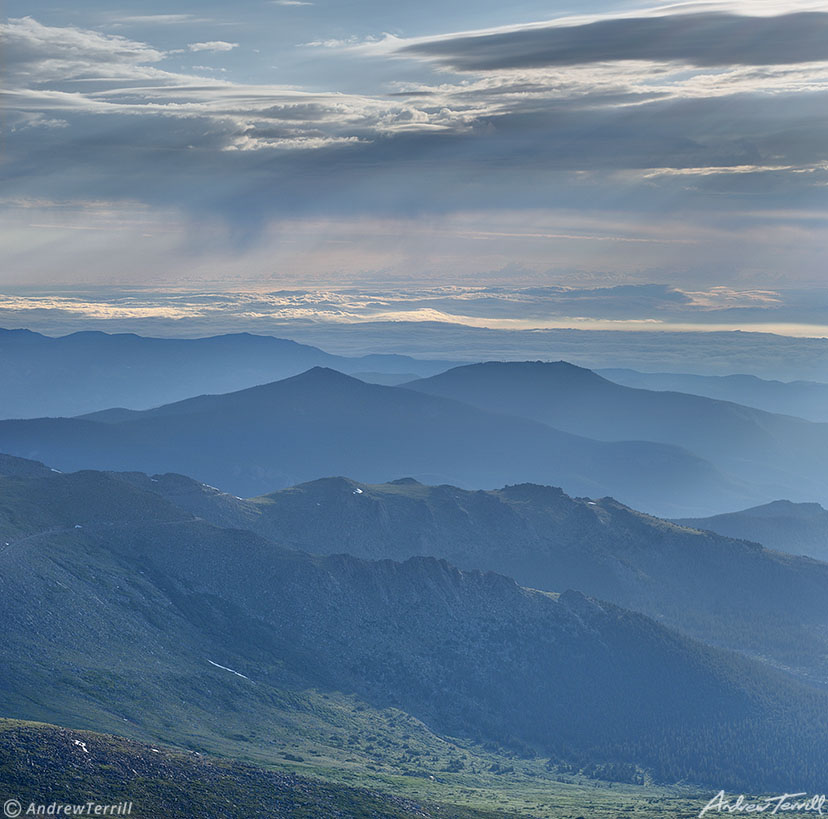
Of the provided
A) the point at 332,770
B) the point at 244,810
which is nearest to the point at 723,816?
the point at 332,770

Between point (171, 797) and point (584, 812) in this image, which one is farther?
point (584, 812)

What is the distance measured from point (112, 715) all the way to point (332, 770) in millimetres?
38983

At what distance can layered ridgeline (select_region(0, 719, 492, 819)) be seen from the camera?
12700cm

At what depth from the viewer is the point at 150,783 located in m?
136

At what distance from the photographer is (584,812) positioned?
19688cm

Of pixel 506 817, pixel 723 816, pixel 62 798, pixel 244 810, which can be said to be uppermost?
pixel 62 798

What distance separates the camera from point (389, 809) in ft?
514

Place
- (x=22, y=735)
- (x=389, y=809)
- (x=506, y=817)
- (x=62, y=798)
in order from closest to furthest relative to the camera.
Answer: (x=62, y=798)
(x=22, y=735)
(x=389, y=809)
(x=506, y=817)

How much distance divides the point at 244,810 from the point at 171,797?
10401 millimetres

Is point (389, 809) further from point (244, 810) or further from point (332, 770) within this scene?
point (332, 770)

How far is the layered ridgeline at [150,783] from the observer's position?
127 meters

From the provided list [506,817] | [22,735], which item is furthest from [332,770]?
[22,735]

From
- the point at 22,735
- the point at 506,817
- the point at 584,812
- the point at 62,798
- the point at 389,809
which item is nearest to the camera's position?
the point at 62,798

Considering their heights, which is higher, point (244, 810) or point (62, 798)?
point (62, 798)
